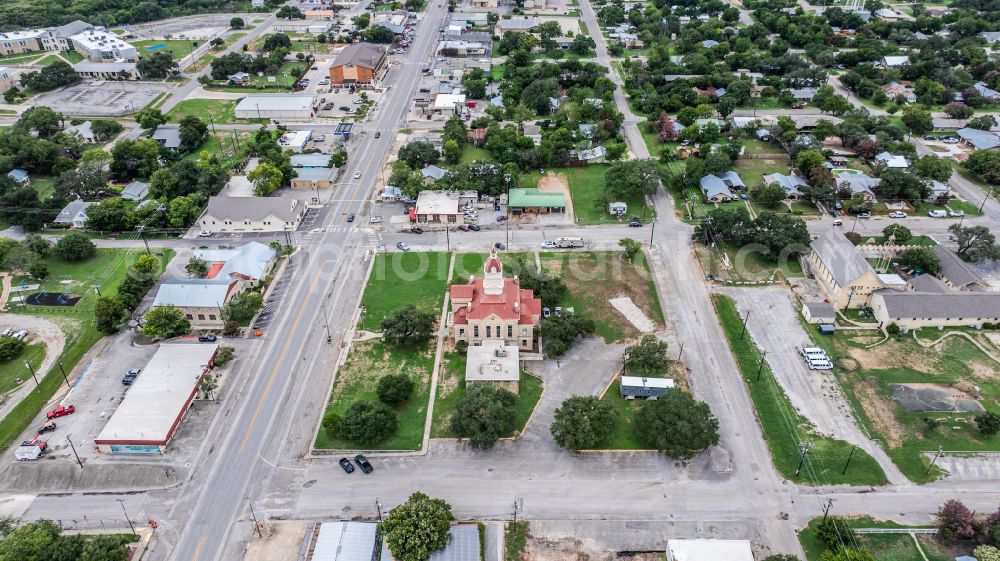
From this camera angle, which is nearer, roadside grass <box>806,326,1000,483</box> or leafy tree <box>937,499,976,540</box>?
leafy tree <box>937,499,976,540</box>

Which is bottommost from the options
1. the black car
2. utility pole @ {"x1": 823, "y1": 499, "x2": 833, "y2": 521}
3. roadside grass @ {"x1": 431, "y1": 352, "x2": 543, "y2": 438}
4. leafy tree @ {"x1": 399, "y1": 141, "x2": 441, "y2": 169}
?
utility pole @ {"x1": 823, "y1": 499, "x2": 833, "y2": 521}

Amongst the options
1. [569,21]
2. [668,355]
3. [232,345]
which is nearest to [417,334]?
[232,345]

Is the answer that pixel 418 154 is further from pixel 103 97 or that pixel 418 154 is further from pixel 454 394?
pixel 103 97

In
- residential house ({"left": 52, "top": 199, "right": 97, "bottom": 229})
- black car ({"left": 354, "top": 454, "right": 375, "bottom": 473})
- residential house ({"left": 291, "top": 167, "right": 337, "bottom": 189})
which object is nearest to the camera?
black car ({"left": 354, "top": 454, "right": 375, "bottom": 473})

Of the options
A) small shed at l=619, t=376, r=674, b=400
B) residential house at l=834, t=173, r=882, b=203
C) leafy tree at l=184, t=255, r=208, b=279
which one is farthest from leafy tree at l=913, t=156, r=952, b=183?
leafy tree at l=184, t=255, r=208, b=279

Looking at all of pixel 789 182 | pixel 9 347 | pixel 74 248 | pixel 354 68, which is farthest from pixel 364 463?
pixel 354 68

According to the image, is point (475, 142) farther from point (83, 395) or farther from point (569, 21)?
point (569, 21)

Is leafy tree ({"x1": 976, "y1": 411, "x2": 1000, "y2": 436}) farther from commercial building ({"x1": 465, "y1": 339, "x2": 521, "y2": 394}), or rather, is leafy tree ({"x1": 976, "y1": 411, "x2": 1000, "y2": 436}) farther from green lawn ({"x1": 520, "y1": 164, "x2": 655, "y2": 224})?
→ green lawn ({"x1": 520, "y1": 164, "x2": 655, "y2": 224})

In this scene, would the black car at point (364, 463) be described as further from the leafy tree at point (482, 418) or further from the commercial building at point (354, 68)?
the commercial building at point (354, 68)

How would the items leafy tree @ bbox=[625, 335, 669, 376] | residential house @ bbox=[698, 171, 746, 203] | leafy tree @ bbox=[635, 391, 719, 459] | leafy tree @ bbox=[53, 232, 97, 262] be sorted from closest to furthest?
leafy tree @ bbox=[635, 391, 719, 459]
leafy tree @ bbox=[625, 335, 669, 376]
leafy tree @ bbox=[53, 232, 97, 262]
residential house @ bbox=[698, 171, 746, 203]
